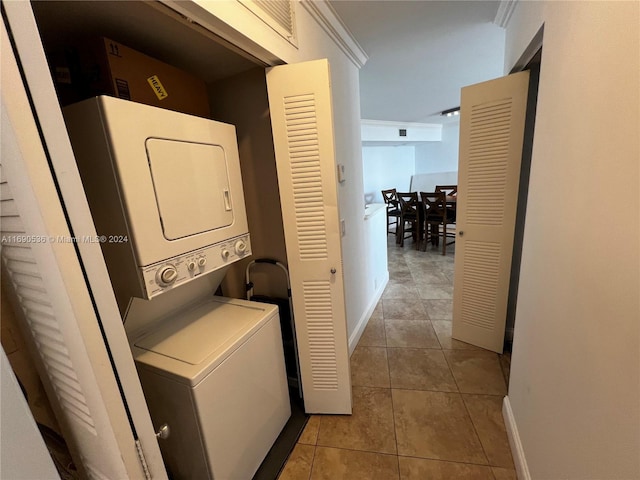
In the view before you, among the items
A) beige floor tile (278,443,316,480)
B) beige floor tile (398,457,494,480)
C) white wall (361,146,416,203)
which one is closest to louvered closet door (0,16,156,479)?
beige floor tile (278,443,316,480)

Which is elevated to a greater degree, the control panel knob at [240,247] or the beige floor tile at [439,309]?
the control panel knob at [240,247]

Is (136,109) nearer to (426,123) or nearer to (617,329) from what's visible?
(617,329)

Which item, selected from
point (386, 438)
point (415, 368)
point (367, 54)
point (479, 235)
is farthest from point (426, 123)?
point (386, 438)

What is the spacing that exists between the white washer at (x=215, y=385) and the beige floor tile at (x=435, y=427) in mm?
744

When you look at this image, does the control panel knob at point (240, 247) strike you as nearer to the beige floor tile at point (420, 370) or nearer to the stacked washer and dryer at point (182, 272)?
the stacked washer and dryer at point (182, 272)

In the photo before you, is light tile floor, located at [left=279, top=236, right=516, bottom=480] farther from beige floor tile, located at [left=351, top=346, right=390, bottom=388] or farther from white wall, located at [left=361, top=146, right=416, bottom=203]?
white wall, located at [left=361, top=146, right=416, bottom=203]

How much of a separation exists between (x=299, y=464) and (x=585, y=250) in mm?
1572

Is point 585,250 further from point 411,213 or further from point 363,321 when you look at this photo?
point 411,213

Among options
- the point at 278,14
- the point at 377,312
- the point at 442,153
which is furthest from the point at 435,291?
the point at 442,153

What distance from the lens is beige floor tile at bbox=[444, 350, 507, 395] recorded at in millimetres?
1817

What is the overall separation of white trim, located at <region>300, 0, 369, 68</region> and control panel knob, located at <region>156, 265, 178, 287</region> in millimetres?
1468

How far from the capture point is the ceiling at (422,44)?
5.48 ft

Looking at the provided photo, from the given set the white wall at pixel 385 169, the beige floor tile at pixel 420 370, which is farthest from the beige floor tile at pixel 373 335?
the white wall at pixel 385 169

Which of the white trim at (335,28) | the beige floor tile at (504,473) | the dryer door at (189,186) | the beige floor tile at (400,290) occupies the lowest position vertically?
the beige floor tile at (504,473)
